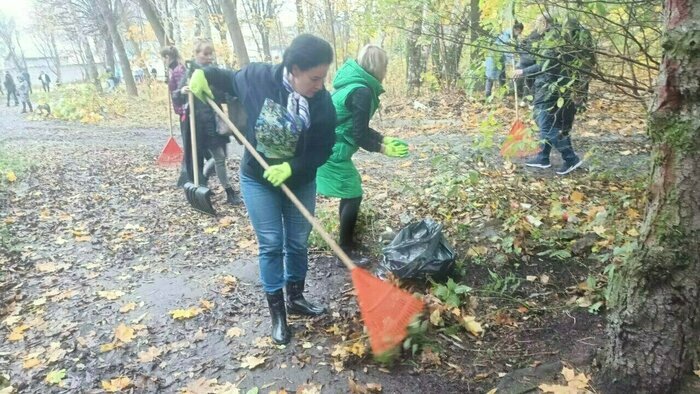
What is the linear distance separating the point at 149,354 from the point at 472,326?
2.22 m

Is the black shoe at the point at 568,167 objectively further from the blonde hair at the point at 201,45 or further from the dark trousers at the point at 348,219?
the blonde hair at the point at 201,45

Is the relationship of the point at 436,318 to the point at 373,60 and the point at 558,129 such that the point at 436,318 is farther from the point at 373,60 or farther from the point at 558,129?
the point at 558,129

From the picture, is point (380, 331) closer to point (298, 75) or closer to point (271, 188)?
point (271, 188)

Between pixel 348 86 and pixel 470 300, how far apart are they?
1809 mm

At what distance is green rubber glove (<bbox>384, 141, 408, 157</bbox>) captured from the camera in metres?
3.76

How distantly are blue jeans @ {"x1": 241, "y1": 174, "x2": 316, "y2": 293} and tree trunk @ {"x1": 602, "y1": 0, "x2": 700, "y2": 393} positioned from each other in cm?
191

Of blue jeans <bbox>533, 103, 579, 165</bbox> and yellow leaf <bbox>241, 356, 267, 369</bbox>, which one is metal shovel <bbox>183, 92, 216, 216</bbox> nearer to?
yellow leaf <bbox>241, 356, 267, 369</bbox>

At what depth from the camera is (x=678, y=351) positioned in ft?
6.91

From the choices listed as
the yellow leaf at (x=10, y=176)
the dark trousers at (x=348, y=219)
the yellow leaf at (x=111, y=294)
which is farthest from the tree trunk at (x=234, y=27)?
the dark trousers at (x=348, y=219)

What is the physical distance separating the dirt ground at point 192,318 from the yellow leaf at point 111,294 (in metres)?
0.02

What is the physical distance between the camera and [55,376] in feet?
10.3

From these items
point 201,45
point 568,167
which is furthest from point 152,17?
point 568,167

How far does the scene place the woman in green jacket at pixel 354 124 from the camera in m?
3.63

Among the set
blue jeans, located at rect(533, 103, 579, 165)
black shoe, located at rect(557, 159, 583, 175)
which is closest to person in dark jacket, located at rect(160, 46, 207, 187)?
blue jeans, located at rect(533, 103, 579, 165)
